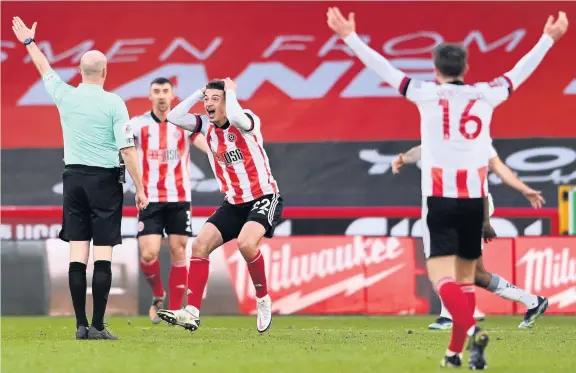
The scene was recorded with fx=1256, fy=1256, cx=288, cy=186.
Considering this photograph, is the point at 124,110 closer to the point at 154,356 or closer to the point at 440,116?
the point at 154,356

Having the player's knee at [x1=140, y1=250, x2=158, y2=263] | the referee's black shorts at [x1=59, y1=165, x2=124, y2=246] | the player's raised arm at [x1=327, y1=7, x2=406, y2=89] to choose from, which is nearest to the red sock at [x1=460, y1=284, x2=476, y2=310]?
the player's raised arm at [x1=327, y1=7, x2=406, y2=89]

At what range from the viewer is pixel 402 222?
53.1ft

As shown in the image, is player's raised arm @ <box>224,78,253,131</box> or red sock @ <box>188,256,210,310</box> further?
red sock @ <box>188,256,210,310</box>

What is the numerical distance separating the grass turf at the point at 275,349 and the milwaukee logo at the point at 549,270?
62.7 inches

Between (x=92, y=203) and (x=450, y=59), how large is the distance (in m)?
3.24

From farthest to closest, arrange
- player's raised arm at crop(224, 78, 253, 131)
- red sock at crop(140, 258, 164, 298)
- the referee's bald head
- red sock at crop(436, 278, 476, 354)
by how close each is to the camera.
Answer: red sock at crop(140, 258, 164, 298) < player's raised arm at crop(224, 78, 253, 131) < the referee's bald head < red sock at crop(436, 278, 476, 354)

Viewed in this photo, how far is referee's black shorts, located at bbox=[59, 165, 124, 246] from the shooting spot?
9.37 meters

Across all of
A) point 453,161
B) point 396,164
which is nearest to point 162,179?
point 396,164

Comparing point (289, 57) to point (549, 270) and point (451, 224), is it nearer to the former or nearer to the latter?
point (549, 270)

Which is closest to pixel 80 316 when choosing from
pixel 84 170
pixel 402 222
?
pixel 84 170

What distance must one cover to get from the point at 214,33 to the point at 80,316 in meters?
10.0

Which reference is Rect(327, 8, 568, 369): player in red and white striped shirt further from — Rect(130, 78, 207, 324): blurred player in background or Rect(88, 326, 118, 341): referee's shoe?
Rect(130, 78, 207, 324): blurred player in background

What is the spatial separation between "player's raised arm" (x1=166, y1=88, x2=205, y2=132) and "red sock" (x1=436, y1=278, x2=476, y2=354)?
137 inches

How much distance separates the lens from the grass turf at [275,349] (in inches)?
293
